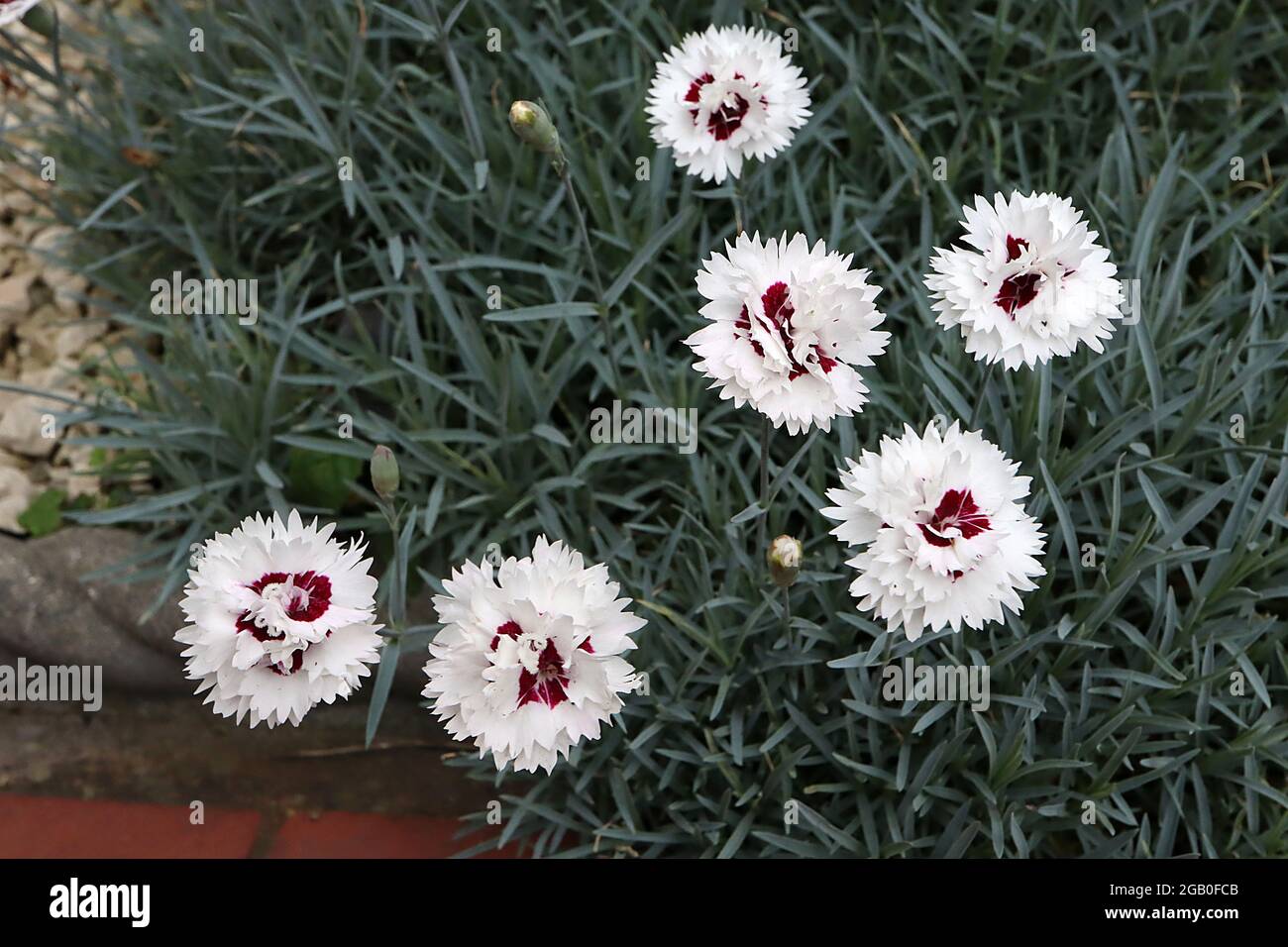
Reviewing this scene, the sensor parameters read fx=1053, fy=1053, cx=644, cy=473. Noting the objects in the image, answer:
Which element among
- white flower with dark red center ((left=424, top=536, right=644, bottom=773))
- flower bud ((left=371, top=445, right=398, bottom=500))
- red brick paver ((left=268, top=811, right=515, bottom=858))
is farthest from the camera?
red brick paver ((left=268, top=811, right=515, bottom=858))

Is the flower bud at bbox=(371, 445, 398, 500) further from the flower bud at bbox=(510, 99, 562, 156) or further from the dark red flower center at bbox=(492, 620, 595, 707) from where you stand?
the flower bud at bbox=(510, 99, 562, 156)

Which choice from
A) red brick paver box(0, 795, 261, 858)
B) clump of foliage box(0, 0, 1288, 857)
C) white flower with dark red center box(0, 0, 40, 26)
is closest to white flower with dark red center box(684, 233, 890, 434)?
clump of foliage box(0, 0, 1288, 857)

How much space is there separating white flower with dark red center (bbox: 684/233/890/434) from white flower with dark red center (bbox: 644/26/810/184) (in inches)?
14.3

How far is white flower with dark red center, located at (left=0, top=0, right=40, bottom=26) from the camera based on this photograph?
1427 mm

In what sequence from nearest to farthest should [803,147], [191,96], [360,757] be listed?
[360,757] → [803,147] → [191,96]

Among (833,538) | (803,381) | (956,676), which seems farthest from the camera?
(833,538)

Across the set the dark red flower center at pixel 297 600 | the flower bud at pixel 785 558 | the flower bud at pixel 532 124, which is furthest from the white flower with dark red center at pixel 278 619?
the flower bud at pixel 532 124

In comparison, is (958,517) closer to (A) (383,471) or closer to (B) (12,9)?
(A) (383,471)

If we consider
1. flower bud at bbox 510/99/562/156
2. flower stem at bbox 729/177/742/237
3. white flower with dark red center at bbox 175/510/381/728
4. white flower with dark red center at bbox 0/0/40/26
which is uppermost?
white flower with dark red center at bbox 0/0/40/26

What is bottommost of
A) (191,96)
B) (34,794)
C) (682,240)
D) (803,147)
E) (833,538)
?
(34,794)
